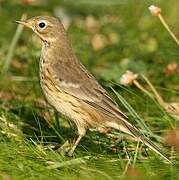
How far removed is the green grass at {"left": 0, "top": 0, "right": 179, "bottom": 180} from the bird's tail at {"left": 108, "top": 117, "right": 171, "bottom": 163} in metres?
0.08

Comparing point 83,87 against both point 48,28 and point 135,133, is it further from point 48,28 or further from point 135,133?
point 48,28

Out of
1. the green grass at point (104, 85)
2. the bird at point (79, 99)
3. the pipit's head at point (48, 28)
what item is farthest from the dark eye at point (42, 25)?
the green grass at point (104, 85)

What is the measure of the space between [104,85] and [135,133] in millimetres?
1968

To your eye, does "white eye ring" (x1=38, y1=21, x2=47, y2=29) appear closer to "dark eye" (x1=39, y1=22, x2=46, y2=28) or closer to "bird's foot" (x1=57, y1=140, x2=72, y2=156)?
"dark eye" (x1=39, y1=22, x2=46, y2=28)

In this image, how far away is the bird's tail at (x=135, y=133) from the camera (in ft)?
21.5

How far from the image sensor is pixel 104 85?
865 centimetres

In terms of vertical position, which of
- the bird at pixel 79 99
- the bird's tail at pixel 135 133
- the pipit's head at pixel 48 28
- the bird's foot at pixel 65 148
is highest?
the pipit's head at pixel 48 28

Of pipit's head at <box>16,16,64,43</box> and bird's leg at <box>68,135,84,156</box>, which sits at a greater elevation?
pipit's head at <box>16,16,64,43</box>

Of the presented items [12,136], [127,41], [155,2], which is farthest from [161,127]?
[155,2]

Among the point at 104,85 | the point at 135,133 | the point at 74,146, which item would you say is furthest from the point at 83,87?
the point at 104,85

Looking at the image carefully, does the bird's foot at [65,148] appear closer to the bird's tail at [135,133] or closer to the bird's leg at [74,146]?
the bird's leg at [74,146]

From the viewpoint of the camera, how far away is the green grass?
635 cm

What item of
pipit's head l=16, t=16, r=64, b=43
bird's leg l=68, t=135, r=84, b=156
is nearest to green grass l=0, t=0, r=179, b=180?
bird's leg l=68, t=135, r=84, b=156

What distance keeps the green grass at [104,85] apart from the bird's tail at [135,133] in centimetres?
8
